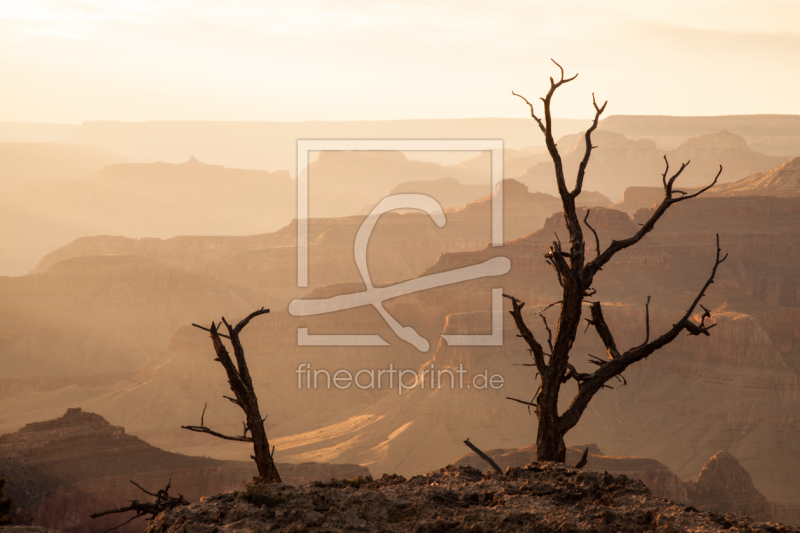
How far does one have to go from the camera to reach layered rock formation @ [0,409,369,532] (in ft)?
127

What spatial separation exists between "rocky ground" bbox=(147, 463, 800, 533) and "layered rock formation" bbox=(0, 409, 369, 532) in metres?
34.4

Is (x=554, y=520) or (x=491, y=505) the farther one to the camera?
(x=491, y=505)

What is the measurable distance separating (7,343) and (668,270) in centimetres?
8149

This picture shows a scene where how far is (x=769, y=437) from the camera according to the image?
61.8m

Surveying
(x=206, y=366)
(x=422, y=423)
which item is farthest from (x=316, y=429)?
(x=206, y=366)

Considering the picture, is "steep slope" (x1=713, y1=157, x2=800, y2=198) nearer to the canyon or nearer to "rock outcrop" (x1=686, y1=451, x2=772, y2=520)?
the canyon

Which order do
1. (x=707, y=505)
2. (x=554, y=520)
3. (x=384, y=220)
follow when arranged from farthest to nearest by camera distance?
(x=384, y=220) < (x=707, y=505) < (x=554, y=520)

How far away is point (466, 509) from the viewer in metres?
6.19

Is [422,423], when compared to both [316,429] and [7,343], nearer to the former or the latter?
[316,429]

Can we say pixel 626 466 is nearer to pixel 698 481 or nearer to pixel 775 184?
pixel 698 481

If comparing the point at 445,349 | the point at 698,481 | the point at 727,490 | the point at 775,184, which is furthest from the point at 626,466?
the point at 775,184

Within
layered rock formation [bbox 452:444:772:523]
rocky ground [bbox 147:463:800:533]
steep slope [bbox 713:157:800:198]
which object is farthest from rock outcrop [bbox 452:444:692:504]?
steep slope [bbox 713:157:800:198]

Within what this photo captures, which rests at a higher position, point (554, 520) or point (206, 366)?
point (554, 520)

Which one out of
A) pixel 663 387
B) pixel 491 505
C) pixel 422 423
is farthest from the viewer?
pixel 663 387
